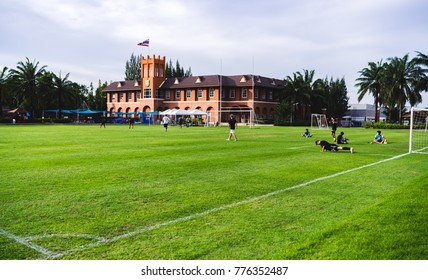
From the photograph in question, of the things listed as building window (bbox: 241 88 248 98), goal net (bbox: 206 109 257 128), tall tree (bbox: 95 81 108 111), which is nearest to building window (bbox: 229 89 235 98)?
building window (bbox: 241 88 248 98)

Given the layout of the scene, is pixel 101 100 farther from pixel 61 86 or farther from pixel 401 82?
pixel 401 82

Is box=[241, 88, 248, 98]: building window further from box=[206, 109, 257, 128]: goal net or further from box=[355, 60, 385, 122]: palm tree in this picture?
box=[355, 60, 385, 122]: palm tree

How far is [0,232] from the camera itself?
545 cm

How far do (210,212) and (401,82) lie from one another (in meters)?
60.5

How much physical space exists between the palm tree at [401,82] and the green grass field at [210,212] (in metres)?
52.1

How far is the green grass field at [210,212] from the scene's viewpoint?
15.8 ft

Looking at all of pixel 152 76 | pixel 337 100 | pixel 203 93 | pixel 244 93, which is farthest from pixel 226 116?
pixel 337 100

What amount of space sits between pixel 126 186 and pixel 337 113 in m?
84.2

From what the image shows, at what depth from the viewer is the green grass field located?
15.8 ft

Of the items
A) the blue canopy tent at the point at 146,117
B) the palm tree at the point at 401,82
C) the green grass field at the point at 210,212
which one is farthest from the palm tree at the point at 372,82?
the green grass field at the point at 210,212

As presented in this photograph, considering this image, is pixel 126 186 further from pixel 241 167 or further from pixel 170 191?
pixel 241 167

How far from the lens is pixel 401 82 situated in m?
58.9

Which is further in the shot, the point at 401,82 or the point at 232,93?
the point at 232,93

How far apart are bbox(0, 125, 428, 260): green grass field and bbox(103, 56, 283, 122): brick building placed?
67.2m
